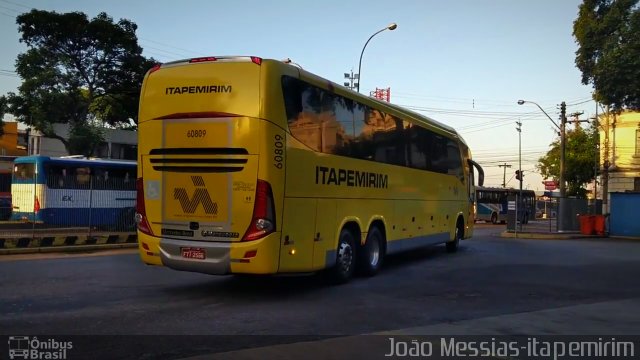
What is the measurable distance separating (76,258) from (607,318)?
483 inches

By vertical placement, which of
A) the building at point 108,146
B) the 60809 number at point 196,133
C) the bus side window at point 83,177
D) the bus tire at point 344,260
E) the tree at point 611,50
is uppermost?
the tree at point 611,50

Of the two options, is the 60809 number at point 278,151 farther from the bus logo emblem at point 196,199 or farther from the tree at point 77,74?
the tree at point 77,74

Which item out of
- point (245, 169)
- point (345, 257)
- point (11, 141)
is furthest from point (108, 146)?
point (245, 169)

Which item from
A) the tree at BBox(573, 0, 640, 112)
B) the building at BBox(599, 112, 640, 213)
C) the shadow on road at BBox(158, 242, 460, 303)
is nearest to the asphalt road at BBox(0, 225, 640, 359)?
the shadow on road at BBox(158, 242, 460, 303)

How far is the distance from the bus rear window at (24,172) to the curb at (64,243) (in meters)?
5.54

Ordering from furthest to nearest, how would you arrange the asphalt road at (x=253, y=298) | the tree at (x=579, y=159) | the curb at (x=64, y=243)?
1. the tree at (x=579, y=159)
2. the curb at (x=64, y=243)
3. the asphalt road at (x=253, y=298)

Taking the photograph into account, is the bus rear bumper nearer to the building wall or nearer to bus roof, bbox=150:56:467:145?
bus roof, bbox=150:56:467:145

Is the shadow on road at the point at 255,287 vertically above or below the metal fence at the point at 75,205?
below

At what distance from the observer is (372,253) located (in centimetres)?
1195

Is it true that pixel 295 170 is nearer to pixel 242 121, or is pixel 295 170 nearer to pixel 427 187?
pixel 242 121

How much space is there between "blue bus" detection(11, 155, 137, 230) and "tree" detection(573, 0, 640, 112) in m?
20.9

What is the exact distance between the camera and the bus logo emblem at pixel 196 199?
29.0 ft

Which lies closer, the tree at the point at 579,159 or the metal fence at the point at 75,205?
the metal fence at the point at 75,205

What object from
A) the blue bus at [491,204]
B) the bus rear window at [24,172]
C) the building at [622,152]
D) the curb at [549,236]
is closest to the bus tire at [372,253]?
the bus rear window at [24,172]
